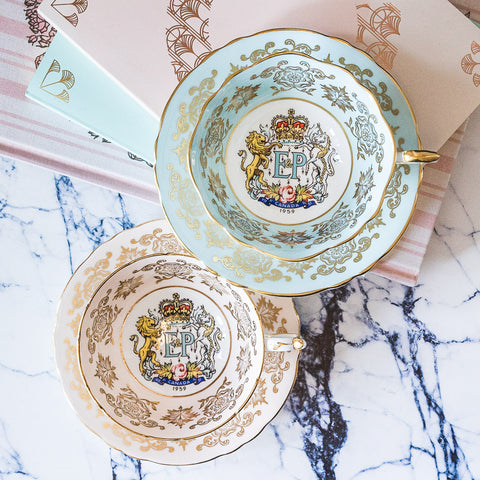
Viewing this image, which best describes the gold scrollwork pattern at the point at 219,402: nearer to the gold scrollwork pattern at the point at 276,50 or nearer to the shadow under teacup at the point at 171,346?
the shadow under teacup at the point at 171,346

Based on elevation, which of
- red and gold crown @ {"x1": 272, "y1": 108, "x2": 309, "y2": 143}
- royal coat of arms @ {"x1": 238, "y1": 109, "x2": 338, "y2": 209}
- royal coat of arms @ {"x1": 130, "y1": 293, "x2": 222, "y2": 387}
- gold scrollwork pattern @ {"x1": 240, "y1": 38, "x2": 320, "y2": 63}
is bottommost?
royal coat of arms @ {"x1": 130, "y1": 293, "x2": 222, "y2": 387}

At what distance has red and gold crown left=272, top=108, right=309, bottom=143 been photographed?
2.41ft

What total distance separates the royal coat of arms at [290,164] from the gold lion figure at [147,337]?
0.25 metres

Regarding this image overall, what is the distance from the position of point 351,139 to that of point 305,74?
4.2 inches

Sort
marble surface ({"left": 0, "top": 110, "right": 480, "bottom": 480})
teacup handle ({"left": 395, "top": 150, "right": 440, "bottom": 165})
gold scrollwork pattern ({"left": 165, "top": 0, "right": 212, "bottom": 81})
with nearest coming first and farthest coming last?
teacup handle ({"left": 395, "top": 150, "right": 440, "bottom": 165})
gold scrollwork pattern ({"left": 165, "top": 0, "right": 212, "bottom": 81})
marble surface ({"left": 0, "top": 110, "right": 480, "bottom": 480})

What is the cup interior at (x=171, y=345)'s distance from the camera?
0.78 m

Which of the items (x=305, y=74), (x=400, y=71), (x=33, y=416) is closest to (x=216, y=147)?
(x=305, y=74)

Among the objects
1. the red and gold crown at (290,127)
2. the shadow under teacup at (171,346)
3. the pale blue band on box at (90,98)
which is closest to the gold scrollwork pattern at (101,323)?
the shadow under teacup at (171,346)

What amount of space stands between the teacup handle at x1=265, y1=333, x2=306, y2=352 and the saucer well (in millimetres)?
39

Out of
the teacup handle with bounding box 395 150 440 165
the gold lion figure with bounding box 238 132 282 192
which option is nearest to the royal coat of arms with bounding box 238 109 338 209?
the gold lion figure with bounding box 238 132 282 192

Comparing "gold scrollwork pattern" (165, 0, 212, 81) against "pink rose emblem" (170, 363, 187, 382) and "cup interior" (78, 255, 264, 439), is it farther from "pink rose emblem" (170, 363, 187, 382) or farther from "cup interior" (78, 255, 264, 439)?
"pink rose emblem" (170, 363, 187, 382)

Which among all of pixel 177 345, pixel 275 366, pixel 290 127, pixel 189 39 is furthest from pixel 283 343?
pixel 189 39

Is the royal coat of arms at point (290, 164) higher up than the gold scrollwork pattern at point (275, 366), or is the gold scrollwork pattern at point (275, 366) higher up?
the royal coat of arms at point (290, 164)

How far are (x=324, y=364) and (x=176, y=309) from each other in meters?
0.24
